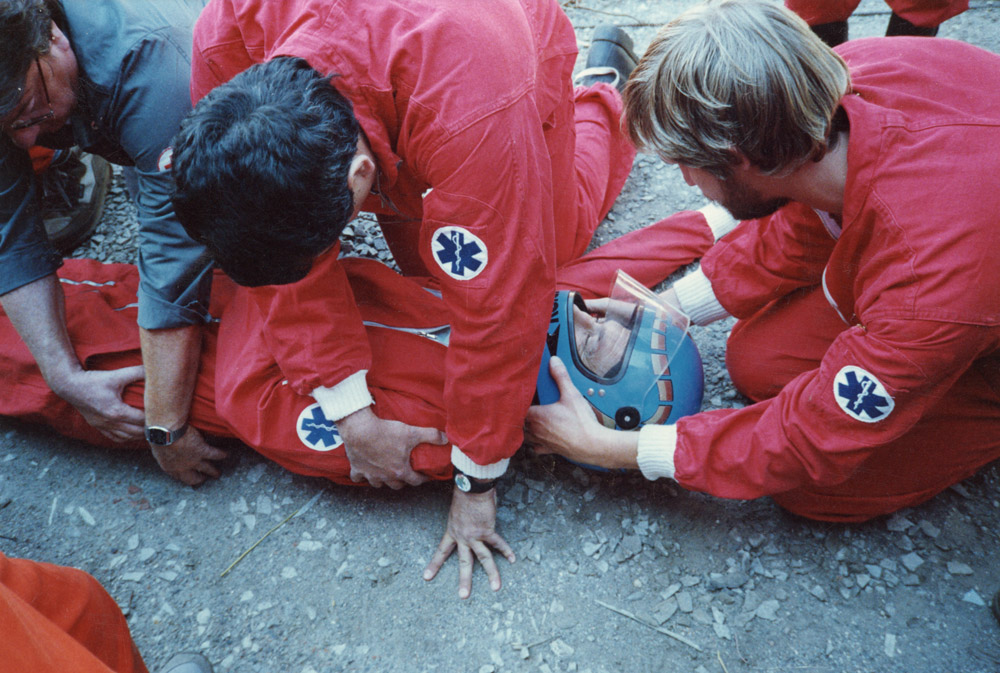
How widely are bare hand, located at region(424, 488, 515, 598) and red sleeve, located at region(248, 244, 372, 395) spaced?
20.3 inches

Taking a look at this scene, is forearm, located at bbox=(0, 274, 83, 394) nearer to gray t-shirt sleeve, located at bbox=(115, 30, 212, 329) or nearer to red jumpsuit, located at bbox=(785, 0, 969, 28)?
gray t-shirt sleeve, located at bbox=(115, 30, 212, 329)

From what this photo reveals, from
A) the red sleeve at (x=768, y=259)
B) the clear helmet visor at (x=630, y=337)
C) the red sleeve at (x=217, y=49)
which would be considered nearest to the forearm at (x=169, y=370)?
the red sleeve at (x=217, y=49)

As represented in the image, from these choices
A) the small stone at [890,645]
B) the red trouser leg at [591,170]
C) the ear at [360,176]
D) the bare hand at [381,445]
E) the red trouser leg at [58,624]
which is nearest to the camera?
the red trouser leg at [58,624]

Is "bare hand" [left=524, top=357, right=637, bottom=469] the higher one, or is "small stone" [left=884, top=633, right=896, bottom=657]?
"bare hand" [left=524, top=357, right=637, bottom=469]

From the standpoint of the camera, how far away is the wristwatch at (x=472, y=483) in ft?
6.38

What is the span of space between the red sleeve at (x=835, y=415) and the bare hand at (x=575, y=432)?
6.7 inches

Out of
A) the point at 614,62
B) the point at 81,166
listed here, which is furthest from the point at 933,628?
the point at 81,166

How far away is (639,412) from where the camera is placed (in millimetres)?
2045

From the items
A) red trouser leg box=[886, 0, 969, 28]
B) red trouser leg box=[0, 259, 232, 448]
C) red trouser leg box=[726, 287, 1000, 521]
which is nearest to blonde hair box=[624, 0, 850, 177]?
red trouser leg box=[726, 287, 1000, 521]

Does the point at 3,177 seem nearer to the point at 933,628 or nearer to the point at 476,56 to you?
the point at 476,56

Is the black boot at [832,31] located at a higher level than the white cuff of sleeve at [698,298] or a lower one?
higher

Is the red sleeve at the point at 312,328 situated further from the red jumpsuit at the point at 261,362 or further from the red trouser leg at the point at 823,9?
the red trouser leg at the point at 823,9

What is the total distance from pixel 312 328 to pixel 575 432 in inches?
31.2

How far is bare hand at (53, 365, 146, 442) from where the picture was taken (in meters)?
2.19
